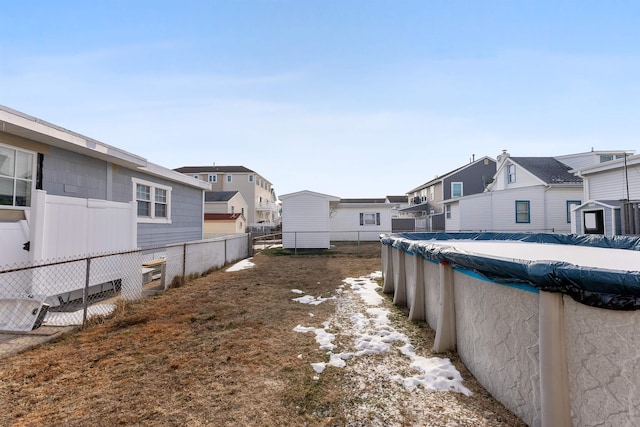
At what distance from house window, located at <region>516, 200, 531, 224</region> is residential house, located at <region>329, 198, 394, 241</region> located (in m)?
8.10

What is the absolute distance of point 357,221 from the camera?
23.0 metres


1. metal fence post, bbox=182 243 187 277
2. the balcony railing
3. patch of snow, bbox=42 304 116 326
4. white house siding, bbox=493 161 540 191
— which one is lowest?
patch of snow, bbox=42 304 116 326

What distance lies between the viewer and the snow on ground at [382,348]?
9.73 feet

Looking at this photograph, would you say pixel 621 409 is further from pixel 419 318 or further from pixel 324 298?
pixel 324 298

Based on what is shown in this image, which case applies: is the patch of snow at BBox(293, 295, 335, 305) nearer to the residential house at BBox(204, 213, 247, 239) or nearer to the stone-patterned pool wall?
the stone-patterned pool wall

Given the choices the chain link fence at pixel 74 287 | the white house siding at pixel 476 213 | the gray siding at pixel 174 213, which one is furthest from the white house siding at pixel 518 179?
the chain link fence at pixel 74 287

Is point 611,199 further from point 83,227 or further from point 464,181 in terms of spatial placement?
point 83,227

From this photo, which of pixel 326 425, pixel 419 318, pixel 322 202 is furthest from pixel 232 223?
pixel 326 425

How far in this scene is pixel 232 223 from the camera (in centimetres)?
2488

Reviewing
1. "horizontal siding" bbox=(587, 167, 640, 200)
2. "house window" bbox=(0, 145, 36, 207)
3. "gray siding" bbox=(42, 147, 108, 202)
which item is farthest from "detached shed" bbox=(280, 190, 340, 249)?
"horizontal siding" bbox=(587, 167, 640, 200)

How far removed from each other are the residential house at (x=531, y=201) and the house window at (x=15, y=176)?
2143cm

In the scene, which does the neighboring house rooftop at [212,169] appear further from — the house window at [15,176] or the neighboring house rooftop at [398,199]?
the house window at [15,176]

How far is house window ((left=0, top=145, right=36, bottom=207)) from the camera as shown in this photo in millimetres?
5430

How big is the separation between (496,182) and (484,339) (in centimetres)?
2581
